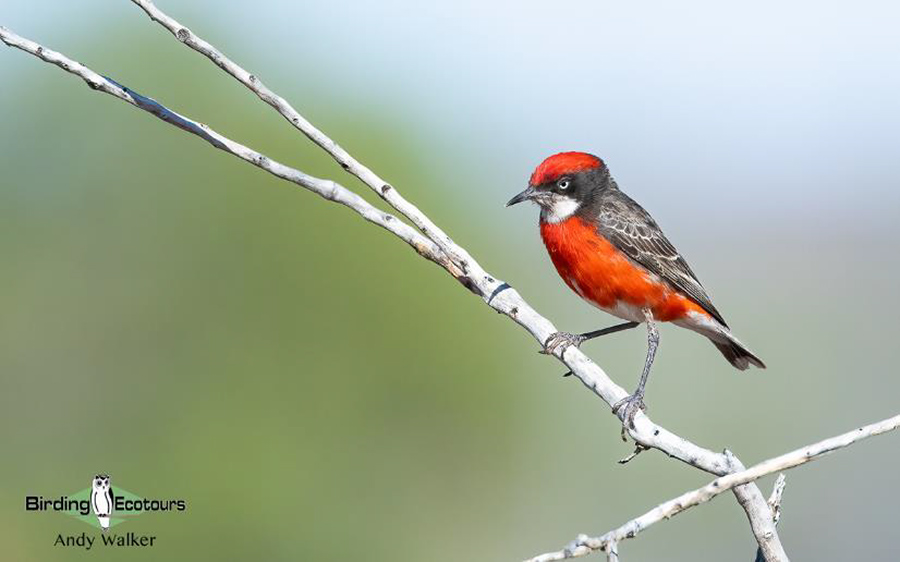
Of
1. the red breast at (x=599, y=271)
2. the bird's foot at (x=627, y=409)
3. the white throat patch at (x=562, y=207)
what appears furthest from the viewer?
the white throat patch at (x=562, y=207)

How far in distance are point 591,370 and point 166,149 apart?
69.7ft

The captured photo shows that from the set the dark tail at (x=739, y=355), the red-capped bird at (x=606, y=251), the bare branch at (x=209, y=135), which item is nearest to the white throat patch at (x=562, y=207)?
the red-capped bird at (x=606, y=251)

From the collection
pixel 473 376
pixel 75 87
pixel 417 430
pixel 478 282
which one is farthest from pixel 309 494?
pixel 478 282

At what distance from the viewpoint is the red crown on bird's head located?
687 cm

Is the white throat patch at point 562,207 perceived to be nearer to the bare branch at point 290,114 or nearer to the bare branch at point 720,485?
the bare branch at point 290,114

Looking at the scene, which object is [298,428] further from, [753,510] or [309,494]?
[753,510]

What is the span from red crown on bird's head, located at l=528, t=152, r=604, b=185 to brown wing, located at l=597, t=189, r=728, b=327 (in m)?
0.33

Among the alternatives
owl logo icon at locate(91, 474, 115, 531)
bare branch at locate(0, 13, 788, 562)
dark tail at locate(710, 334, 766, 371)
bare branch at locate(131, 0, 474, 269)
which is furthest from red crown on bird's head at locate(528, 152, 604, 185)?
owl logo icon at locate(91, 474, 115, 531)

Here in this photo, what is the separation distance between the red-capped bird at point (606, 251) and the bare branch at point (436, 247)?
2577 mm

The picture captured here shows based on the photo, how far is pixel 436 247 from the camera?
164 inches

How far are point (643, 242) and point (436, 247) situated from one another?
3.16 m

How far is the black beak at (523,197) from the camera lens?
261 inches

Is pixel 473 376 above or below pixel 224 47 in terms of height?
below

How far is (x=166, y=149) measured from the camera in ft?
77.7
